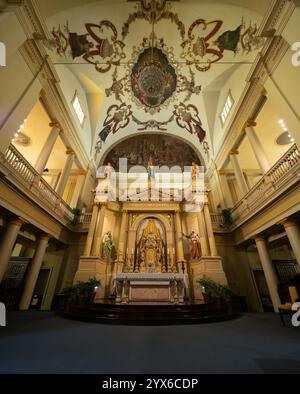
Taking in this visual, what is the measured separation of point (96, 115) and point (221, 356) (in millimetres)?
14234

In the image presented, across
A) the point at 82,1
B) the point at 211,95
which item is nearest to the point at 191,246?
the point at 211,95

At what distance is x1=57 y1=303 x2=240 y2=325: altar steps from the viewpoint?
4.83 metres

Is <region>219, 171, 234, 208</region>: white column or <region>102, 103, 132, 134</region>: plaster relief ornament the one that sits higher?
<region>102, 103, 132, 134</region>: plaster relief ornament

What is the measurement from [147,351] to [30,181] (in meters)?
7.08

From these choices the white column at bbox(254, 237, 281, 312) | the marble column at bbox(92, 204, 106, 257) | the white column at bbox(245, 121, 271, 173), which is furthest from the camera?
the marble column at bbox(92, 204, 106, 257)

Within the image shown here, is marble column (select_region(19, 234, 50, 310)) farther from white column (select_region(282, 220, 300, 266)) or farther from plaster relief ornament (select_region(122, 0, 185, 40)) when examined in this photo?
plaster relief ornament (select_region(122, 0, 185, 40))

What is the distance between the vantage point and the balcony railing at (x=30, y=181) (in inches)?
219

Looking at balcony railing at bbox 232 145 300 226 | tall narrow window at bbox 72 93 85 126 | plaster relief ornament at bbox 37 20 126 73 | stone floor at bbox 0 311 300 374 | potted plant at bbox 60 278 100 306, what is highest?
plaster relief ornament at bbox 37 20 126 73

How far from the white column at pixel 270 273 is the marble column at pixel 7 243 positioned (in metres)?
10.3

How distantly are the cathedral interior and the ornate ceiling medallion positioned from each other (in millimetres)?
80

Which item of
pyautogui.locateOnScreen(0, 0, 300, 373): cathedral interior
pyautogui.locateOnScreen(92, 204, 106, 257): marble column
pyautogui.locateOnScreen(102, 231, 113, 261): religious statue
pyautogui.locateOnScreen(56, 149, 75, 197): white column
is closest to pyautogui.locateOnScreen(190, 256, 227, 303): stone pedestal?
pyautogui.locateOnScreen(0, 0, 300, 373): cathedral interior

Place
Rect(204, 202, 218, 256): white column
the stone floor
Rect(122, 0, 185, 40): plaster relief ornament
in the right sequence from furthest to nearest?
Rect(204, 202, 218, 256): white column, Rect(122, 0, 185, 40): plaster relief ornament, the stone floor

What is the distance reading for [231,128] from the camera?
34.4ft

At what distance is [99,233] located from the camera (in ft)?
31.4
